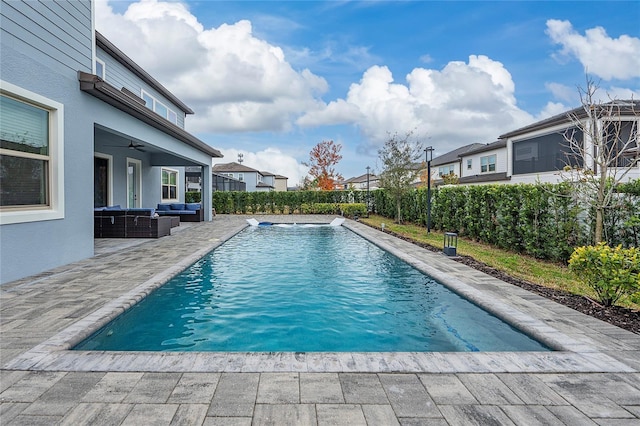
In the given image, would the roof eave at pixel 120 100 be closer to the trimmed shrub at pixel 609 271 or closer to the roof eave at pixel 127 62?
the roof eave at pixel 127 62

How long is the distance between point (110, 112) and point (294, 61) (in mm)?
11447

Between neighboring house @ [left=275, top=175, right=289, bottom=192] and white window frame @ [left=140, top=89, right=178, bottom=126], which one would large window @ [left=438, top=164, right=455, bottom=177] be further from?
neighboring house @ [left=275, top=175, right=289, bottom=192]

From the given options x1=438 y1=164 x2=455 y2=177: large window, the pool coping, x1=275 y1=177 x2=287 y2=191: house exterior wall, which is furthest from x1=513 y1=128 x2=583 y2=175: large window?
x1=275 y1=177 x2=287 y2=191: house exterior wall

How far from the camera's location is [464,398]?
99.7 inches

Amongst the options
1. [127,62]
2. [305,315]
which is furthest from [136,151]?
[305,315]

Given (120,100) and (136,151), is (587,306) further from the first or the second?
(136,151)

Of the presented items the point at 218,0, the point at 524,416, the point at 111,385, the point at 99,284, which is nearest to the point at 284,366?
the point at 111,385

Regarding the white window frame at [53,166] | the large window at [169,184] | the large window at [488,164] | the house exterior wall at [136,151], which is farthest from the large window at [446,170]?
the white window frame at [53,166]

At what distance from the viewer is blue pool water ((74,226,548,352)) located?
158 inches

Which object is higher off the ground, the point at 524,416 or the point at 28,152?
the point at 28,152

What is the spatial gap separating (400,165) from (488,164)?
537 inches

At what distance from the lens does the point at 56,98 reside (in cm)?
653

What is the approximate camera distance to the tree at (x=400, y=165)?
700 inches

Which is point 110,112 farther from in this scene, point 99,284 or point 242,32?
point 242,32
